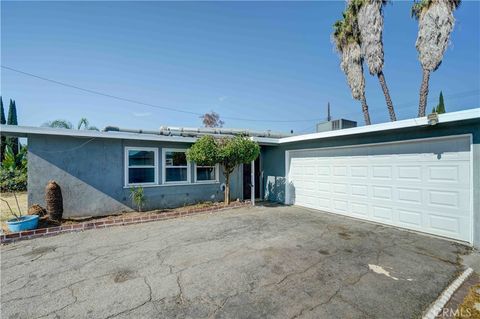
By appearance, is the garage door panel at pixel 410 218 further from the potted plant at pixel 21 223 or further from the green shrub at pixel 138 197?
the potted plant at pixel 21 223

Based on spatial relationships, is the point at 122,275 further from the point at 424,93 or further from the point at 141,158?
the point at 424,93

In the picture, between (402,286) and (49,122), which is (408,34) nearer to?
(402,286)

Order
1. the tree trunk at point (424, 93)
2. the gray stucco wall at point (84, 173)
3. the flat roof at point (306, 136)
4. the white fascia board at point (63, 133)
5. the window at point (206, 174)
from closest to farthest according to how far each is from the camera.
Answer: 1. the flat roof at point (306, 136)
2. the white fascia board at point (63, 133)
3. the gray stucco wall at point (84, 173)
4. the tree trunk at point (424, 93)
5. the window at point (206, 174)

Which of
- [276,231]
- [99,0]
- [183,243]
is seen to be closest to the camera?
[183,243]

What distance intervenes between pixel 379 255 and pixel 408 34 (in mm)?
10643

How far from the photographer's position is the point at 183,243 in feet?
16.3

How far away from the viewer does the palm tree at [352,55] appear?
11242 mm

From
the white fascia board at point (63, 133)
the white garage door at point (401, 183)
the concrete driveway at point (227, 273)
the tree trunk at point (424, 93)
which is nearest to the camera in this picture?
the concrete driveway at point (227, 273)

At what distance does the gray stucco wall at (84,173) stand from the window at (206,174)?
1.66m

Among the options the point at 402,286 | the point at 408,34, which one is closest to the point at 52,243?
the point at 402,286

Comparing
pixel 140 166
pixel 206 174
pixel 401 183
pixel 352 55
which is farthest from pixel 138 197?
pixel 352 55

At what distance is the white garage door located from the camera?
5.12m

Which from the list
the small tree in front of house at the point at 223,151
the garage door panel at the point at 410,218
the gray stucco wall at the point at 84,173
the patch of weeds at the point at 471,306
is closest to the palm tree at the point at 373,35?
the garage door panel at the point at 410,218

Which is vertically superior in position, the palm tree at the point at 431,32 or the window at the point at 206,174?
the palm tree at the point at 431,32
